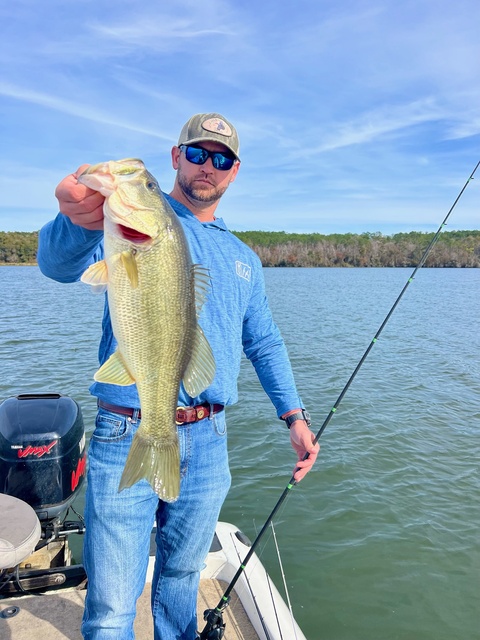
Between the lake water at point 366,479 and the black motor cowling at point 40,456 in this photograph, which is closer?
the black motor cowling at point 40,456

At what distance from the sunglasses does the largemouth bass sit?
764mm

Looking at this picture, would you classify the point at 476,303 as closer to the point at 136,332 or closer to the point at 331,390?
the point at 331,390

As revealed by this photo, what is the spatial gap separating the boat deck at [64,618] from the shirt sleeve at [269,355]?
5.10 feet

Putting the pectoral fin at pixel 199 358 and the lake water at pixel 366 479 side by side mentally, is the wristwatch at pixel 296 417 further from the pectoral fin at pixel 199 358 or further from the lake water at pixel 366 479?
the lake water at pixel 366 479

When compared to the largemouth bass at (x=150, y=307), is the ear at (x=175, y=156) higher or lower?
higher

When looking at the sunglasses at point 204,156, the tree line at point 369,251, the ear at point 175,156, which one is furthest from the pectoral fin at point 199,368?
the tree line at point 369,251

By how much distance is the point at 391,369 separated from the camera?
45.6ft

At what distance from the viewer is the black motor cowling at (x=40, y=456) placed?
3.75 m

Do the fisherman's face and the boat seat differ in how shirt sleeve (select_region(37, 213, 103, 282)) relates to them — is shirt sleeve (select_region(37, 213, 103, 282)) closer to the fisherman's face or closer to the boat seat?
the fisherman's face

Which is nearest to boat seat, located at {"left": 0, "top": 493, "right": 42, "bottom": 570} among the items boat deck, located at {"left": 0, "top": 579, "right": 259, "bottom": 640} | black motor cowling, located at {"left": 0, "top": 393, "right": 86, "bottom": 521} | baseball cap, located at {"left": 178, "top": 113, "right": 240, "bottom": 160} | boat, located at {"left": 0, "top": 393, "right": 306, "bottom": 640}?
boat, located at {"left": 0, "top": 393, "right": 306, "bottom": 640}

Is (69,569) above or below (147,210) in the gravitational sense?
below

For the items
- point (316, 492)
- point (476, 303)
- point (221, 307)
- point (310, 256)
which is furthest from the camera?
point (310, 256)

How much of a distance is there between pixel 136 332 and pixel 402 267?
312ft

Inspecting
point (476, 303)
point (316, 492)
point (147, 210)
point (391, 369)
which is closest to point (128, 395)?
point (147, 210)
